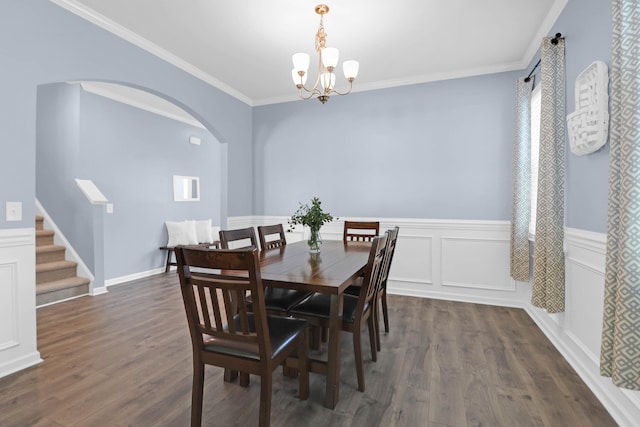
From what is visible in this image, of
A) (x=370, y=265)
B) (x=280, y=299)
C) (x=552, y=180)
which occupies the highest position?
(x=552, y=180)

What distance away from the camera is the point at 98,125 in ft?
14.8

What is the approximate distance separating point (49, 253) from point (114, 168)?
139 centimetres

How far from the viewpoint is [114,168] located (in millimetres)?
4727

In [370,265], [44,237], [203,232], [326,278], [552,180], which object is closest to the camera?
[326,278]

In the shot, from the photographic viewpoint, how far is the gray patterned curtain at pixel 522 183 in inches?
131

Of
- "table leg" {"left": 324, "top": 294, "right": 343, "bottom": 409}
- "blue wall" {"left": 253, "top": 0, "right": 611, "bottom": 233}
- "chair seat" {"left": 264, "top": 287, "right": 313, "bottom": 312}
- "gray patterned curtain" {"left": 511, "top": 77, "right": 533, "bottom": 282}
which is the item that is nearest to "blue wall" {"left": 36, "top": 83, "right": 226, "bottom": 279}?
"blue wall" {"left": 253, "top": 0, "right": 611, "bottom": 233}

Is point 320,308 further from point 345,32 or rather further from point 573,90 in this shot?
point 345,32

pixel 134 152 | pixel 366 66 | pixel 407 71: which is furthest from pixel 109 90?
pixel 407 71

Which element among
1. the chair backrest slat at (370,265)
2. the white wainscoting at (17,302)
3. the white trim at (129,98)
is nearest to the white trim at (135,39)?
the white trim at (129,98)

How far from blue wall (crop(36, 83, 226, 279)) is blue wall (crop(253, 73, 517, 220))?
1.07 metres

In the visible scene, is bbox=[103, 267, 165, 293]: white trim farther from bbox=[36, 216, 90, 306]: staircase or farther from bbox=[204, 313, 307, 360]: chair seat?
bbox=[204, 313, 307, 360]: chair seat

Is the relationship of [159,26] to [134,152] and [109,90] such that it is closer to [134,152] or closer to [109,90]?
[109,90]

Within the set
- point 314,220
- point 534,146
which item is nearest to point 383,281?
point 314,220

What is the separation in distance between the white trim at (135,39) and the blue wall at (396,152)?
1.06 m
